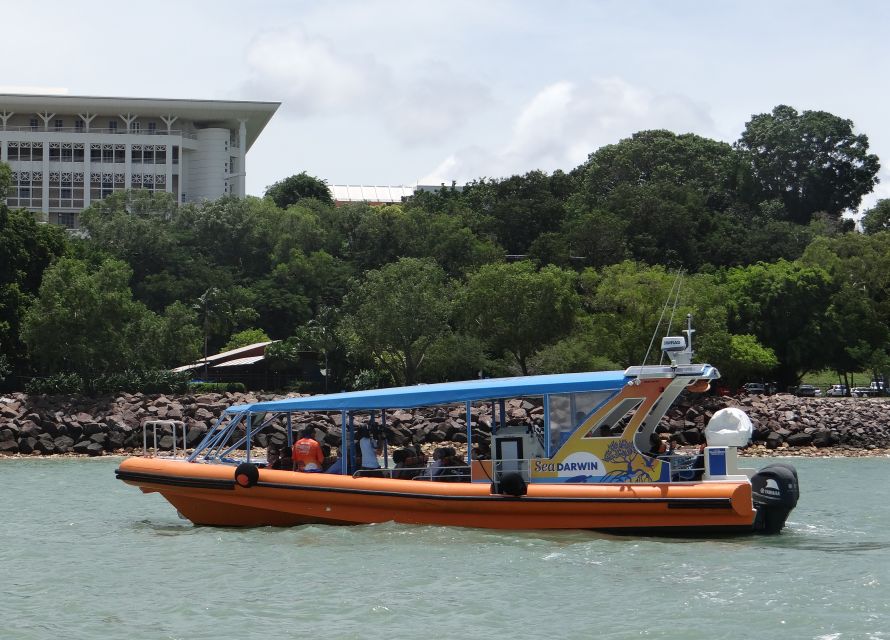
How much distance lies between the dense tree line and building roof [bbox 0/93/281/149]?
21.9 ft

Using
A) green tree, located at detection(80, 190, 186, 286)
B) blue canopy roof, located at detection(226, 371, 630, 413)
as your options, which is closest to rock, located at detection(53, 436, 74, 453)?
blue canopy roof, located at detection(226, 371, 630, 413)

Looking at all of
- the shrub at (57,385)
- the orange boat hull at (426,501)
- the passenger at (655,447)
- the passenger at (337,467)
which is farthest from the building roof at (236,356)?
the passenger at (655,447)

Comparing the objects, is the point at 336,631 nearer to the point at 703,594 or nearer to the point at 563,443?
the point at 703,594

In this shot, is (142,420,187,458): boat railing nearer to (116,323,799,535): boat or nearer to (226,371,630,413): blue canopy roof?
(116,323,799,535): boat

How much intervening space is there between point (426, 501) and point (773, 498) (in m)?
5.21

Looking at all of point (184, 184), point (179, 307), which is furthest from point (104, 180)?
point (179, 307)

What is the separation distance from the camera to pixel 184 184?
3875 inches

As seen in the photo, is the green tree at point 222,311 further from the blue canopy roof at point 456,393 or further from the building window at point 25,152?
the blue canopy roof at point 456,393

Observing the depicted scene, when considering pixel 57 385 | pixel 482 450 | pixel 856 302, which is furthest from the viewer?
pixel 856 302

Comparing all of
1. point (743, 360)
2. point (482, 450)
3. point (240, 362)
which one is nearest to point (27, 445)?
point (240, 362)

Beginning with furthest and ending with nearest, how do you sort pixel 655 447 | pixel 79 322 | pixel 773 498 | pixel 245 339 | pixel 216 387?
pixel 245 339 → pixel 216 387 → pixel 79 322 → pixel 655 447 → pixel 773 498

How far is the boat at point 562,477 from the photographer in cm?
1758

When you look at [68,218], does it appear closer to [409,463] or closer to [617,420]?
[409,463]

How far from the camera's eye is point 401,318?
52.9 m
